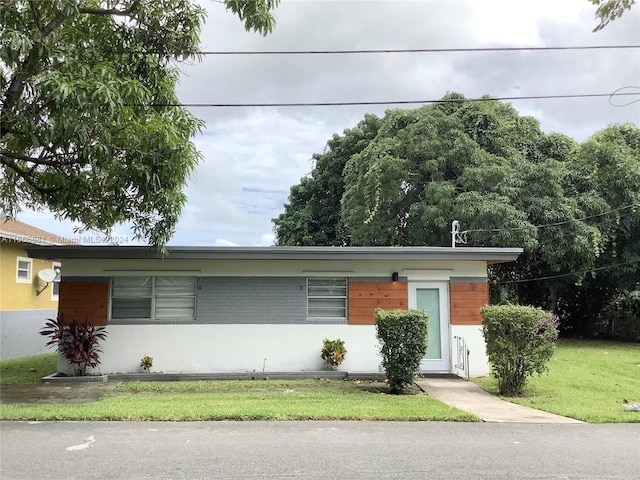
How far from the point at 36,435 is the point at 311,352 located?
6353 mm

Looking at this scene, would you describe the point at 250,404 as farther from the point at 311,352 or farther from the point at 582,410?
the point at 582,410

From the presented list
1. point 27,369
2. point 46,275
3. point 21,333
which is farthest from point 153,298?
point 21,333

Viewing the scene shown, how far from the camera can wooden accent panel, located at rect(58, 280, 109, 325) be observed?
1161 centimetres

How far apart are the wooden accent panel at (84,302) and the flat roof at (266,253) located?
0.69 m

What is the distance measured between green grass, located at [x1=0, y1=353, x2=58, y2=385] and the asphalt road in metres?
4.70

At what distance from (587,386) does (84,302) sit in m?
10.9

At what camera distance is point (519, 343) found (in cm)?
933

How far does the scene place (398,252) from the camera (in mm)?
11594

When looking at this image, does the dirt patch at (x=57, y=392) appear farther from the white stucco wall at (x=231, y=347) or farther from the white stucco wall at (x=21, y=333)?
the white stucco wall at (x=21, y=333)

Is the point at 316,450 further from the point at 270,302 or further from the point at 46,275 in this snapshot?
the point at 46,275

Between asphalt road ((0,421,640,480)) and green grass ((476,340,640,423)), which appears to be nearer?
asphalt road ((0,421,640,480))

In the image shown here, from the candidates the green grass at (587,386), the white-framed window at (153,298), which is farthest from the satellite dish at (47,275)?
the green grass at (587,386)

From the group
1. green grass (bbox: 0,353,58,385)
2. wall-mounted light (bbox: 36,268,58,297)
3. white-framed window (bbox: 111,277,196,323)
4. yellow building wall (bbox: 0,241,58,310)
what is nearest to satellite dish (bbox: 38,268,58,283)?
wall-mounted light (bbox: 36,268,58,297)

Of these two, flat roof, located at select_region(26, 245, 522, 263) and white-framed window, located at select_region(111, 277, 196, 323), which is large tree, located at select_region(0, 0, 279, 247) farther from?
white-framed window, located at select_region(111, 277, 196, 323)
